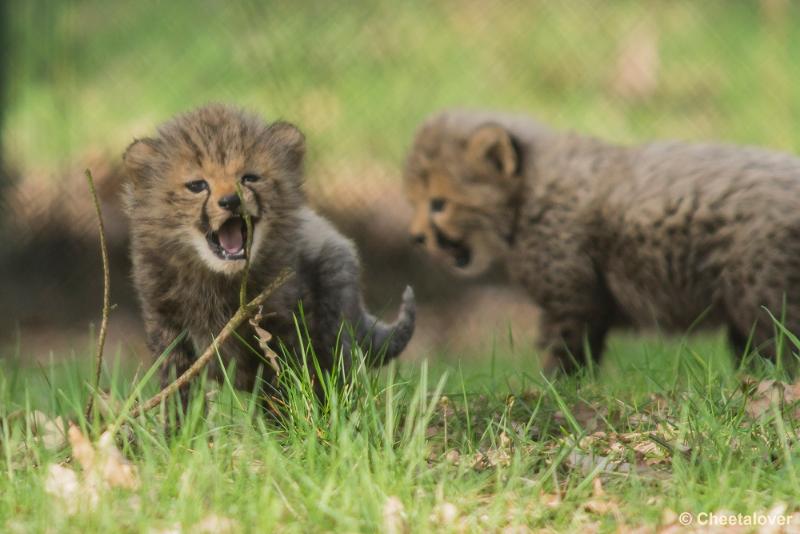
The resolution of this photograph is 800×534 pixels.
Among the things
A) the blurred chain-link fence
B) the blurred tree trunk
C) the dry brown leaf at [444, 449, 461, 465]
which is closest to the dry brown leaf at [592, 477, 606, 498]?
the dry brown leaf at [444, 449, 461, 465]

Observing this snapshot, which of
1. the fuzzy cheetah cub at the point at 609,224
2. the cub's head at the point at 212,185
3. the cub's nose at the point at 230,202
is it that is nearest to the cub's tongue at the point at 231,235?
the cub's head at the point at 212,185

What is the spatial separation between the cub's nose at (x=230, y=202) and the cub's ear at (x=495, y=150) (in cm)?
237

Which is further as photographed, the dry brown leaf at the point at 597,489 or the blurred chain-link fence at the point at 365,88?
the blurred chain-link fence at the point at 365,88

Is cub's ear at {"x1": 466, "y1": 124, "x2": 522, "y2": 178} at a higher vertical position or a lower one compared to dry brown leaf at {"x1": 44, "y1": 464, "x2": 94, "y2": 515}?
higher

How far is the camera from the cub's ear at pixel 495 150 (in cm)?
557

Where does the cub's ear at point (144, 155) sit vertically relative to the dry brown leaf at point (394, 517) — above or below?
above

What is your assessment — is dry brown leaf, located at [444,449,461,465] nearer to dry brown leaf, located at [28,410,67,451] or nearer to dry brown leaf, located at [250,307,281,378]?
dry brown leaf, located at [250,307,281,378]

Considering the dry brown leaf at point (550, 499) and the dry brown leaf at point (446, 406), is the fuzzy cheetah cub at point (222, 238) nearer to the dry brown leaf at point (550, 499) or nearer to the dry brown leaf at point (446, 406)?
the dry brown leaf at point (446, 406)

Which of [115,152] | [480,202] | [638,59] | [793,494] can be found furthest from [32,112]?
[793,494]

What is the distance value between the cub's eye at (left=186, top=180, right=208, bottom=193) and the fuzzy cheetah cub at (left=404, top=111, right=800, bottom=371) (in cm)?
159

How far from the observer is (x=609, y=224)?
17.0 feet

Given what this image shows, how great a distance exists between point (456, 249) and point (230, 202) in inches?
98.5

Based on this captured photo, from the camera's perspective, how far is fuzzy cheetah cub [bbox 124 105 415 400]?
3502 mm

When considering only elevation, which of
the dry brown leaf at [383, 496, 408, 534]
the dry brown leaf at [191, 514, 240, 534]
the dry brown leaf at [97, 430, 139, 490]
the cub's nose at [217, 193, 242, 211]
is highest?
the cub's nose at [217, 193, 242, 211]
